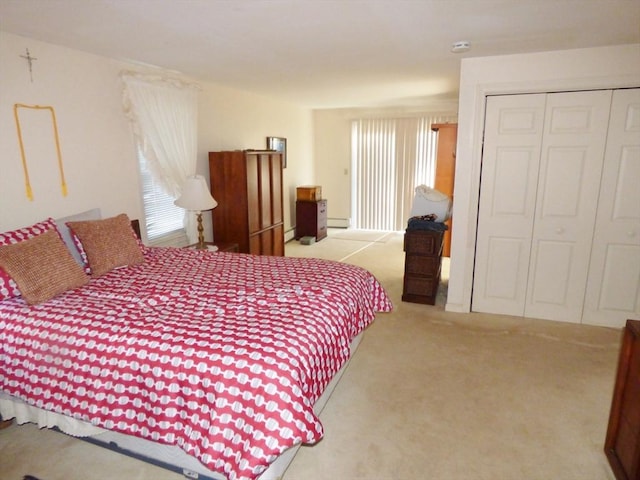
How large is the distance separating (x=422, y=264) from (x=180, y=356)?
9.57 ft

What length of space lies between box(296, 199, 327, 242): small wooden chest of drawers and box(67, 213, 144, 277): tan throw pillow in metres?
4.08

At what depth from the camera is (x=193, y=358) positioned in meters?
1.70

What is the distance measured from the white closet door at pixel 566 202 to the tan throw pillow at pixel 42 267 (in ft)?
12.2

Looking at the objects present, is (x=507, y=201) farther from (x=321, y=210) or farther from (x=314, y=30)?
(x=321, y=210)

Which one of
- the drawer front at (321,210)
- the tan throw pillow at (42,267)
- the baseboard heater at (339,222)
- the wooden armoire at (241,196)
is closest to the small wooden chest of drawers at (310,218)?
the drawer front at (321,210)

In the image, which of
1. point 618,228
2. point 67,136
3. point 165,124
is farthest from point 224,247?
point 618,228

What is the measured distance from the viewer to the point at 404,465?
6.64 feet

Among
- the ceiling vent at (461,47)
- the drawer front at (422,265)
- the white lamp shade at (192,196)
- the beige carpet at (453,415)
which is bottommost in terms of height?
the beige carpet at (453,415)

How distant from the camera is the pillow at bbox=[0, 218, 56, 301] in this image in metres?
2.27

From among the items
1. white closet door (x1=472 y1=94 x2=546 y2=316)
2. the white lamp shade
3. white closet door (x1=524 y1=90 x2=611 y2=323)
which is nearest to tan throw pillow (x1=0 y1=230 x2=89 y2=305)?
the white lamp shade

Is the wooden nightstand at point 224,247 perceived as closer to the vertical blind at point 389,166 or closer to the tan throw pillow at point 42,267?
the tan throw pillow at point 42,267

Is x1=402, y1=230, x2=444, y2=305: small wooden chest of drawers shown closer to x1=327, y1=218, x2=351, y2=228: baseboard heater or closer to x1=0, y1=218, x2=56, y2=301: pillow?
x1=0, y1=218, x2=56, y2=301: pillow

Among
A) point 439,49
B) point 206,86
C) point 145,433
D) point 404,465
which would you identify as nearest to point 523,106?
point 439,49

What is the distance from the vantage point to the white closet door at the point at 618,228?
3229mm
